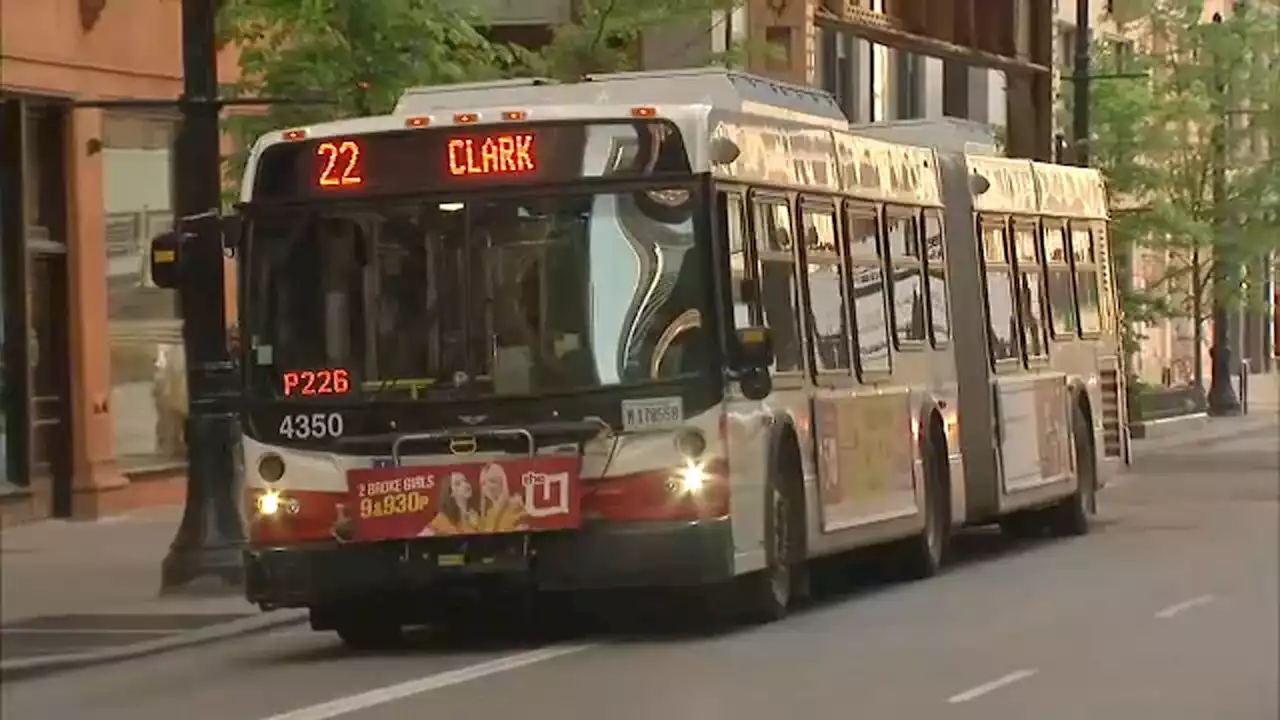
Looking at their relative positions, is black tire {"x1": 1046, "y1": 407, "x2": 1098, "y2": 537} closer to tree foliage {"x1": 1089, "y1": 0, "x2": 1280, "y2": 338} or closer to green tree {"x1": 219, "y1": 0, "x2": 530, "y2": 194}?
green tree {"x1": 219, "y1": 0, "x2": 530, "y2": 194}

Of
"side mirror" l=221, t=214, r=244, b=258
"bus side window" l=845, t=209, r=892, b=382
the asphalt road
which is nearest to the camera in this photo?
the asphalt road

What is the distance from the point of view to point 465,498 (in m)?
16.7

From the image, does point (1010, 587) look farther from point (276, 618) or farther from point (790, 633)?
point (276, 618)

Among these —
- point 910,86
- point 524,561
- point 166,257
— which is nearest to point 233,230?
point 166,257

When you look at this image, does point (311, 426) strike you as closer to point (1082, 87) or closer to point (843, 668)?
point (843, 668)

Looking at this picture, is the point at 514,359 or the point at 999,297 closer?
the point at 514,359

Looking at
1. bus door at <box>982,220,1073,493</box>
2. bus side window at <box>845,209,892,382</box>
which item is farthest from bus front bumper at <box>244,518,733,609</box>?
bus door at <box>982,220,1073,493</box>

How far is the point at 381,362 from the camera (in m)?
16.8

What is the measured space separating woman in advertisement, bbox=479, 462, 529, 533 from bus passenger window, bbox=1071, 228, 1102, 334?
11.4m

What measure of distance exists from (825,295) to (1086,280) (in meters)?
8.66

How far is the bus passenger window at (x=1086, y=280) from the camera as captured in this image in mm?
27047

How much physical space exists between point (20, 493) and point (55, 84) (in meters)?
3.91

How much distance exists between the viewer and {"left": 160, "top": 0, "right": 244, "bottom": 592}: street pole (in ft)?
68.2

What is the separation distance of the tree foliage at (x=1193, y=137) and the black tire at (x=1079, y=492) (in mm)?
20595
